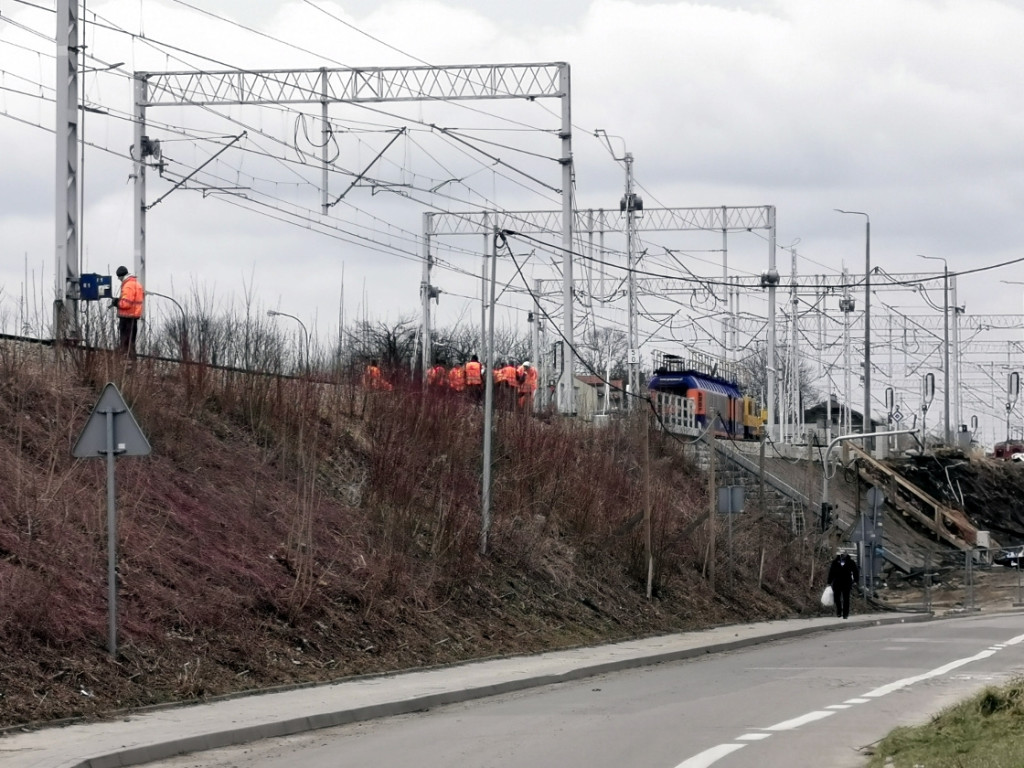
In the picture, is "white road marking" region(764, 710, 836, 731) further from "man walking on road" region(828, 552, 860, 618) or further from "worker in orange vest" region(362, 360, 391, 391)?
"man walking on road" region(828, 552, 860, 618)

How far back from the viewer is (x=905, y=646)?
27.1 metres

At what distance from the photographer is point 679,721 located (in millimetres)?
14570

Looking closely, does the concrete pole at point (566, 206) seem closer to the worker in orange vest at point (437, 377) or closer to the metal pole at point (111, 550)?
the worker in orange vest at point (437, 377)

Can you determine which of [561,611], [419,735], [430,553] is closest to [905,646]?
[561,611]

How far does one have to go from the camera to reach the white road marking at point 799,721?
548 inches

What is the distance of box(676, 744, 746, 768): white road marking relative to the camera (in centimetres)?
1140

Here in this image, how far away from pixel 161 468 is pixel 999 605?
32631mm

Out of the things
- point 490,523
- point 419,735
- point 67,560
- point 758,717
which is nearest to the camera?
point 419,735

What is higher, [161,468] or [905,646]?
[161,468]

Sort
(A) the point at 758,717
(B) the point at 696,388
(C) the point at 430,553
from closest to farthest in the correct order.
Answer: (A) the point at 758,717, (C) the point at 430,553, (B) the point at 696,388

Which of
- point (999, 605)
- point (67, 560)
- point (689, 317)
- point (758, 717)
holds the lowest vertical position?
point (999, 605)

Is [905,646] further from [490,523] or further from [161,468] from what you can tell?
[161,468]

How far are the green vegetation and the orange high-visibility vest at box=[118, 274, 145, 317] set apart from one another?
14.9m

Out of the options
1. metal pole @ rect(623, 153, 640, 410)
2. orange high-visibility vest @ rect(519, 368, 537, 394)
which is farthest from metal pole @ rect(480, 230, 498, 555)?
metal pole @ rect(623, 153, 640, 410)
